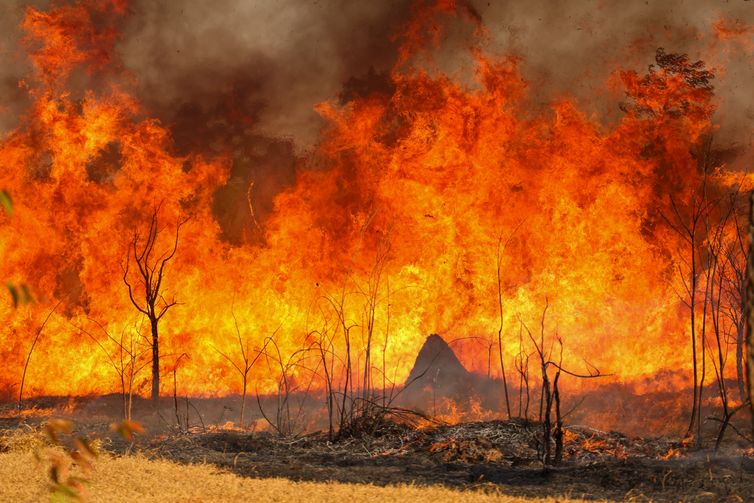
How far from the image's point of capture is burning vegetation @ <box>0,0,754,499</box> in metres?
15.4

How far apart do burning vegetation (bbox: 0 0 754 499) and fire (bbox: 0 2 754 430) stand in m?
0.05

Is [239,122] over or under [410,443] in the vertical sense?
over

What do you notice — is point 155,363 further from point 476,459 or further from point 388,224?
point 476,459

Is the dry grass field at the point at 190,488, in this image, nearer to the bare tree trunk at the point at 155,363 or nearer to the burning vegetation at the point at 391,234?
the bare tree trunk at the point at 155,363

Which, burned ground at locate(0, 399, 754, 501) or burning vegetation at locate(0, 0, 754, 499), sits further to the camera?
burning vegetation at locate(0, 0, 754, 499)

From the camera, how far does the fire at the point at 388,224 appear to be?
15602mm

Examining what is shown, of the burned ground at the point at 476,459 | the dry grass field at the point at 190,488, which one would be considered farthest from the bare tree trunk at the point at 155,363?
the dry grass field at the point at 190,488

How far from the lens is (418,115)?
16.5 m

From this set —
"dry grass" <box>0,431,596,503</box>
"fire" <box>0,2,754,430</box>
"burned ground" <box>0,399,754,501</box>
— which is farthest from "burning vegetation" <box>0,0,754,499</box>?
"dry grass" <box>0,431,596,503</box>

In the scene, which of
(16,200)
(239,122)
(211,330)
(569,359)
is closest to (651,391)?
(569,359)

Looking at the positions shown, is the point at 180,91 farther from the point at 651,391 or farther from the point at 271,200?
the point at 651,391

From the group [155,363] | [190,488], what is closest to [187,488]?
[190,488]

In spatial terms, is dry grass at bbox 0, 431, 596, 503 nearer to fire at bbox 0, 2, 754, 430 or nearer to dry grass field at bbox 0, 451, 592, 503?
dry grass field at bbox 0, 451, 592, 503

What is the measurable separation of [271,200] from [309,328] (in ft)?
10.1
